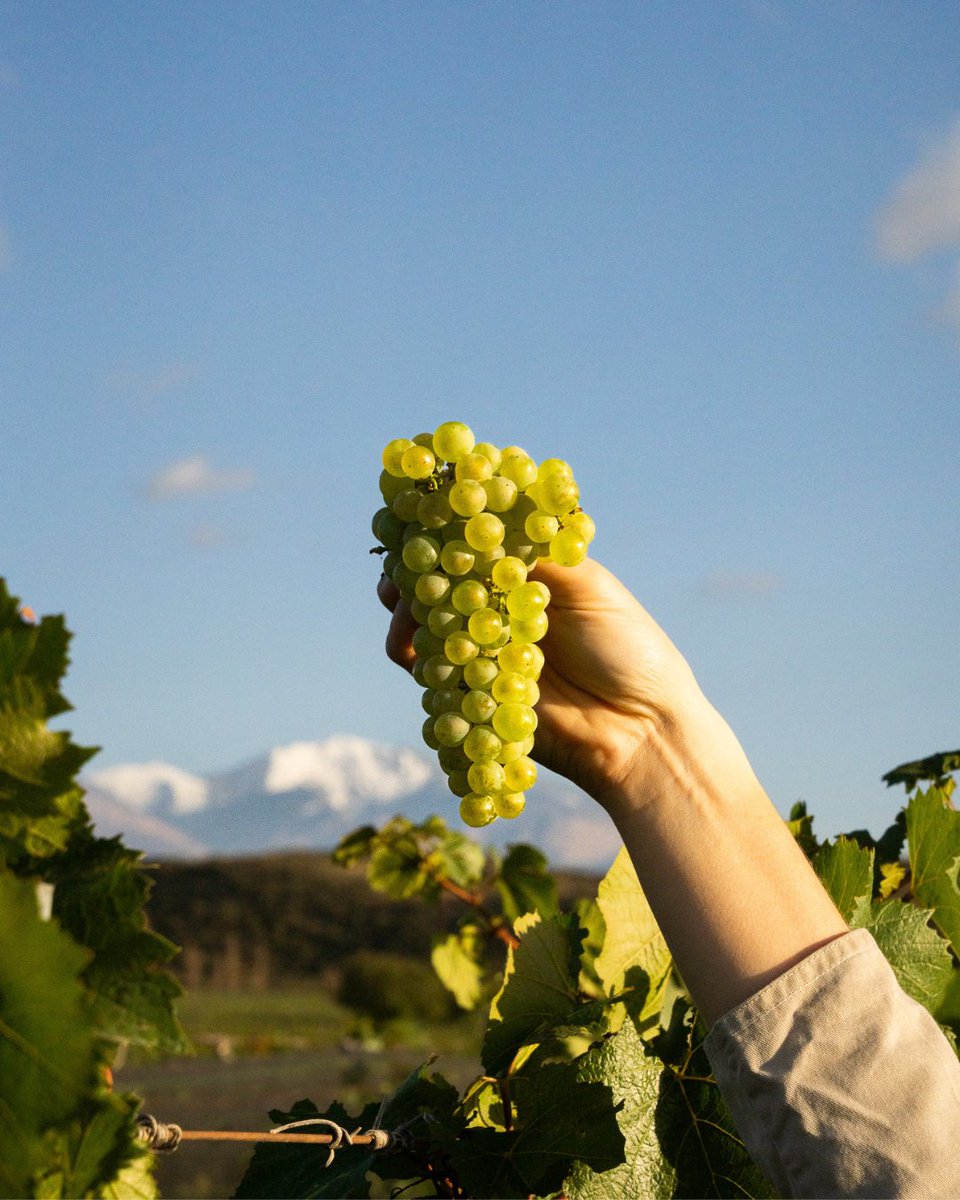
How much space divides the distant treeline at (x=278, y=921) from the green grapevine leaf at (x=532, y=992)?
1117 cm

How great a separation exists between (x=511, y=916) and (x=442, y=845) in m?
0.27

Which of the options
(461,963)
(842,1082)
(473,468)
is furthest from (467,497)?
(461,963)

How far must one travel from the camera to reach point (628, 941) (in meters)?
1.24

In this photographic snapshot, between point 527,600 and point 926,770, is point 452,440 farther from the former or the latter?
point 926,770

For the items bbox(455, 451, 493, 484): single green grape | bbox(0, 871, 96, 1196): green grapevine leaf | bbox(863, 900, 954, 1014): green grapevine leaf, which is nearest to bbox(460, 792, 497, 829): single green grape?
bbox(455, 451, 493, 484): single green grape

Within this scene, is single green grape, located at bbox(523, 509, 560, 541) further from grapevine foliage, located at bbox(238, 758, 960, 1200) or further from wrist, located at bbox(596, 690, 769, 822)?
grapevine foliage, located at bbox(238, 758, 960, 1200)

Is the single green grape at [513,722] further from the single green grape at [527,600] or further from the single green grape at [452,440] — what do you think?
the single green grape at [452,440]

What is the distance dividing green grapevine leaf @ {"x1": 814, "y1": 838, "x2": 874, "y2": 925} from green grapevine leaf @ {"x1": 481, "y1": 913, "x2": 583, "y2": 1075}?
29 centimetres

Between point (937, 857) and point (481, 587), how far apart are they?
0.72 metres

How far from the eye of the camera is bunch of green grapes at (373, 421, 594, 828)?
1081 millimetres

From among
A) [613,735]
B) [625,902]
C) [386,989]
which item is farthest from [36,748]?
[386,989]

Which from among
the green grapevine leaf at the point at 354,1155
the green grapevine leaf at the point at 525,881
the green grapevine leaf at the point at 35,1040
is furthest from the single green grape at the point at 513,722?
the green grapevine leaf at the point at 525,881

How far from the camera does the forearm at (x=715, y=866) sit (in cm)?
101

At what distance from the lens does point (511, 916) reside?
2.51 meters
